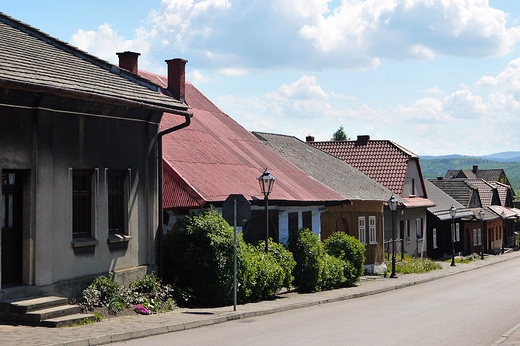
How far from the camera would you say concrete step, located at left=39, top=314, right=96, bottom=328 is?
11164 millimetres

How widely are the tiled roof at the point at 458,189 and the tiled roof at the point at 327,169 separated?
76.7 feet

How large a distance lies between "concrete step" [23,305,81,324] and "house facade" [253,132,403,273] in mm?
16136

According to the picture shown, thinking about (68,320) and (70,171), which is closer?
(68,320)

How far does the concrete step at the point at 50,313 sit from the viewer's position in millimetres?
11203

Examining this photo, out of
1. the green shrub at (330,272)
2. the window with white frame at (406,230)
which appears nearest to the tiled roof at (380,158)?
the window with white frame at (406,230)

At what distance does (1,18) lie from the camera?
50.6 feet

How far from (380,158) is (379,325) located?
26744mm

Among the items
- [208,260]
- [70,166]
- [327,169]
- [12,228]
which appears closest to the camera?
[12,228]

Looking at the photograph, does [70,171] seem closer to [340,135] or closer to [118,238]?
[118,238]

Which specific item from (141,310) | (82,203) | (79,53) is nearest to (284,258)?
(141,310)

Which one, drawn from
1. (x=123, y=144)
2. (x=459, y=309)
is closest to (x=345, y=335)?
(x=459, y=309)

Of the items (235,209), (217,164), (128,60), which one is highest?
(128,60)

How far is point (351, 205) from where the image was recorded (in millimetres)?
29281

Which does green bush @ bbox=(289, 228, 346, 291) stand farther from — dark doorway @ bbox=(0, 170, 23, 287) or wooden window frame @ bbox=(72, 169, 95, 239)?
dark doorway @ bbox=(0, 170, 23, 287)
